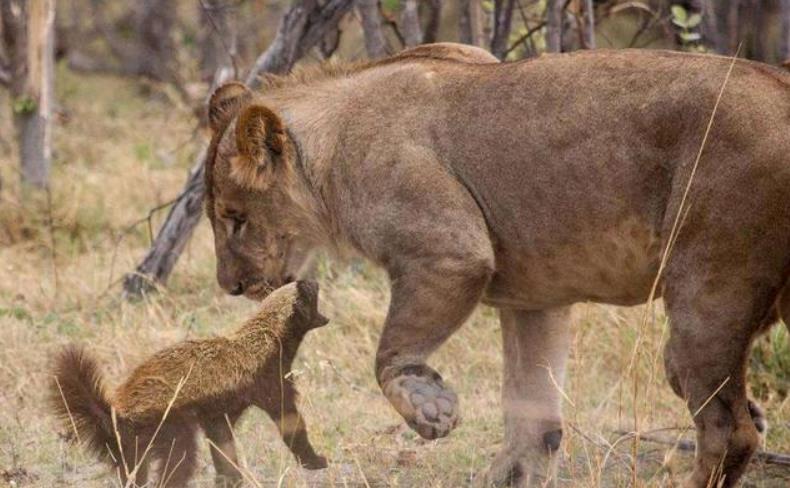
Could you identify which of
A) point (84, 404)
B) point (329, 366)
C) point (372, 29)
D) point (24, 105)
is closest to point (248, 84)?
point (372, 29)

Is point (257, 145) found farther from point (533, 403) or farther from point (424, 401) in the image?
point (533, 403)

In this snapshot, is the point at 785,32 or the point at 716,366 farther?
the point at 785,32

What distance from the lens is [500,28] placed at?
810 cm

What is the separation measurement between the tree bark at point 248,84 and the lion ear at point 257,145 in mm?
2393

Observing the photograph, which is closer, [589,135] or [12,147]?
[589,135]

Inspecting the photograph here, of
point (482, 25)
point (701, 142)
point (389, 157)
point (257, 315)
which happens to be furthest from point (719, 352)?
point (482, 25)

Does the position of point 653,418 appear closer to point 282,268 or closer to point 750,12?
point 282,268

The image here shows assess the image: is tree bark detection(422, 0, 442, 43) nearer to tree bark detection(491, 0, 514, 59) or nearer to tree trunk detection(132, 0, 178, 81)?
tree bark detection(491, 0, 514, 59)

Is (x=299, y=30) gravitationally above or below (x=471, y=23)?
above

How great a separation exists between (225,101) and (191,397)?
1190 mm

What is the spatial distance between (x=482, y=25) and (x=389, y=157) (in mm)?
3657

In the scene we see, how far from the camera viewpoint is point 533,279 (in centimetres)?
508

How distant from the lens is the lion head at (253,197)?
5426mm

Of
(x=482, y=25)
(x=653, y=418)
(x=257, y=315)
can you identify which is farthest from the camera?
(x=482, y=25)
